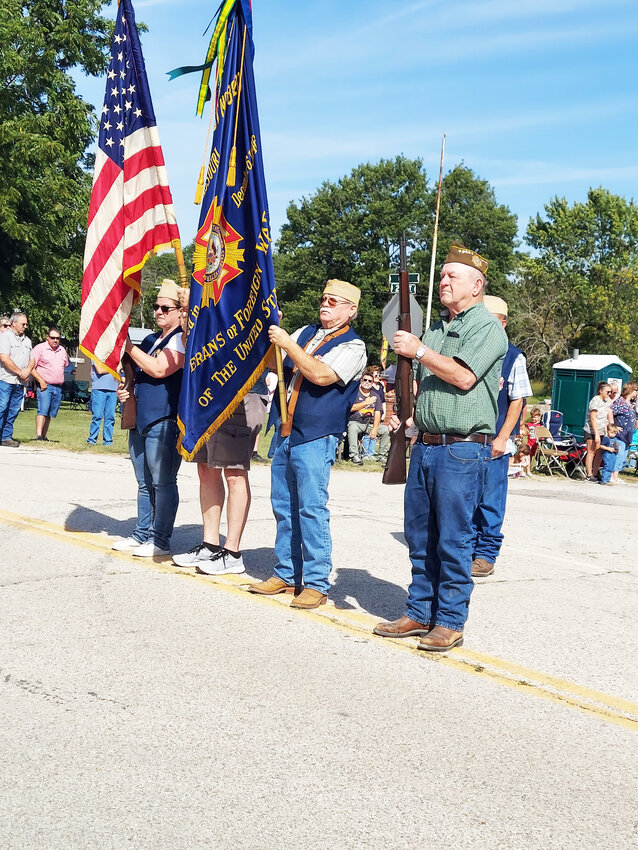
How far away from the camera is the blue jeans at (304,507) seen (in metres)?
6.03

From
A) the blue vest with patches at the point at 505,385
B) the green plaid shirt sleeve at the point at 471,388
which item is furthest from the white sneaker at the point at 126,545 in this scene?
the green plaid shirt sleeve at the point at 471,388

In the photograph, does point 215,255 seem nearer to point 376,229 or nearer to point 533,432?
point 533,432

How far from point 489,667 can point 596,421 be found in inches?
524

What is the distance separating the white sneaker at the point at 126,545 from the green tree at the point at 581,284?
6114cm

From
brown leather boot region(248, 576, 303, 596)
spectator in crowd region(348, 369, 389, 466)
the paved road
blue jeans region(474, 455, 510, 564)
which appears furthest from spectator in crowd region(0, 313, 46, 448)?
brown leather boot region(248, 576, 303, 596)

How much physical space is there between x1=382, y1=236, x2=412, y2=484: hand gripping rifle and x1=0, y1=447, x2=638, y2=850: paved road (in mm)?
954

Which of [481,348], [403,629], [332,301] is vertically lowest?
[403,629]

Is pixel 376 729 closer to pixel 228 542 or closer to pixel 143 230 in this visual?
pixel 228 542

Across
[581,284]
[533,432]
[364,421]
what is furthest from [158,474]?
[581,284]

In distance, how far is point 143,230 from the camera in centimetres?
730

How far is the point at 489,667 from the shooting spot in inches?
202

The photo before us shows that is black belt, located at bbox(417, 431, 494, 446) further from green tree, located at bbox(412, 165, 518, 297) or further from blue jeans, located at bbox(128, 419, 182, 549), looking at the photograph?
green tree, located at bbox(412, 165, 518, 297)

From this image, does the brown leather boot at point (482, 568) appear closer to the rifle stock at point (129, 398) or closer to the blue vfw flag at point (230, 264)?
the blue vfw flag at point (230, 264)

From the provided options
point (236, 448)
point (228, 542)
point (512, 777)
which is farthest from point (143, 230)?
point (512, 777)
